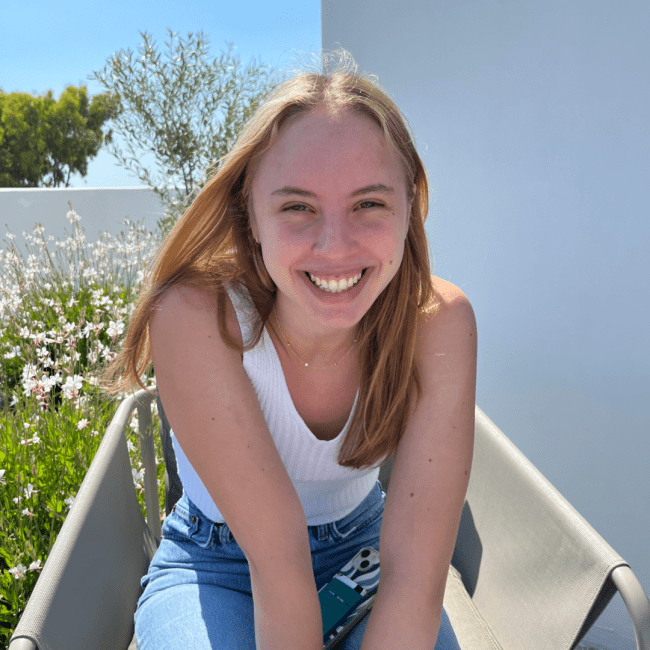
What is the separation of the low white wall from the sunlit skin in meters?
6.75

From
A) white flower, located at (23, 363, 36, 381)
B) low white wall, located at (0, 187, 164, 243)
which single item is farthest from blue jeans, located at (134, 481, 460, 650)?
low white wall, located at (0, 187, 164, 243)

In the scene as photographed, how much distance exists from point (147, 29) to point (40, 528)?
158 inches

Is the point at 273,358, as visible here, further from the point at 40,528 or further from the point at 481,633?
the point at 40,528

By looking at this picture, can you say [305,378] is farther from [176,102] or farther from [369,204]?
[176,102]

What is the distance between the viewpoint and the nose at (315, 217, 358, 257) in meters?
1.32

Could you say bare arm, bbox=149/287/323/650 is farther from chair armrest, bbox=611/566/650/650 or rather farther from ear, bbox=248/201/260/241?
chair armrest, bbox=611/566/650/650

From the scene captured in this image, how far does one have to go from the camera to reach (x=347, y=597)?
4.81ft

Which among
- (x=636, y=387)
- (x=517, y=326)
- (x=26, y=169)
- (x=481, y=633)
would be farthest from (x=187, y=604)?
(x=26, y=169)

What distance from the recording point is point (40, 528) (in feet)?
7.26

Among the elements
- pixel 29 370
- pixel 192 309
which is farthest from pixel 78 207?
pixel 192 309

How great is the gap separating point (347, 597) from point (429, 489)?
332mm

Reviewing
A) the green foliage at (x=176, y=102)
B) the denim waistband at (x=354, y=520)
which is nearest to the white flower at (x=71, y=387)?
the denim waistband at (x=354, y=520)

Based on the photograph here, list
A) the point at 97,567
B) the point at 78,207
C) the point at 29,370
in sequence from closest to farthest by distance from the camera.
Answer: the point at 97,567
the point at 29,370
the point at 78,207

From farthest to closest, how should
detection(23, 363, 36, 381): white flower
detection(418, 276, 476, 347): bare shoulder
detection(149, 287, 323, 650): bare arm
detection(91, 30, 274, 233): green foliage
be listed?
1. detection(91, 30, 274, 233): green foliage
2. detection(23, 363, 36, 381): white flower
3. detection(418, 276, 476, 347): bare shoulder
4. detection(149, 287, 323, 650): bare arm
